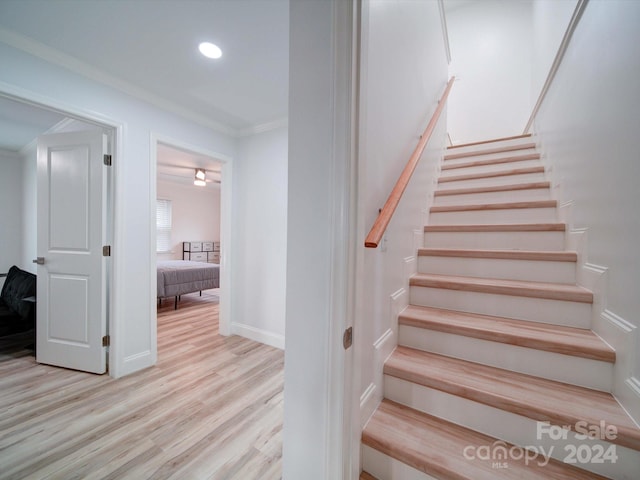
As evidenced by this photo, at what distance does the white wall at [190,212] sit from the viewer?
22.3ft

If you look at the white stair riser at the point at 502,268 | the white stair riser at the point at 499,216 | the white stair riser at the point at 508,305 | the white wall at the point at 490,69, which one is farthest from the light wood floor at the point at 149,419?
the white wall at the point at 490,69

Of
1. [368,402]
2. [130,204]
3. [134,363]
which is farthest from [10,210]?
[368,402]

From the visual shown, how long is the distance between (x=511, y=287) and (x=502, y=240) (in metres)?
0.54

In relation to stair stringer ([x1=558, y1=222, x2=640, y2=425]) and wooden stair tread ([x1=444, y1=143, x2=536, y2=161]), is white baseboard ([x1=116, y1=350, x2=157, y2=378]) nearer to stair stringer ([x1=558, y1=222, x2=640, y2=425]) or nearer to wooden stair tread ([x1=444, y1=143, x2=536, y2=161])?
stair stringer ([x1=558, y1=222, x2=640, y2=425])

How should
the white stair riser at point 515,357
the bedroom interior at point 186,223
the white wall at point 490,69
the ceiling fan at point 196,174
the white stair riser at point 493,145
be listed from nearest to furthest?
the white stair riser at point 515,357 < the white stair riser at point 493,145 < the white wall at point 490,69 < the bedroom interior at point 186,223 < the ceiling fan at point 196,174

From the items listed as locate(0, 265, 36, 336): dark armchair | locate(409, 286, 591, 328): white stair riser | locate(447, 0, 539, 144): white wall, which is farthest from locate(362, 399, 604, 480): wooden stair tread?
locate(447, 0, 539, 144): white wall

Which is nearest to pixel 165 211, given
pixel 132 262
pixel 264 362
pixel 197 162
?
pixel 197 162

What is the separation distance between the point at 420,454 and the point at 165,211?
288 inches

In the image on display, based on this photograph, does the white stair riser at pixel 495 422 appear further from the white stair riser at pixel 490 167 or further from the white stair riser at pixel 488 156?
the white stair riser at pixel 488 156

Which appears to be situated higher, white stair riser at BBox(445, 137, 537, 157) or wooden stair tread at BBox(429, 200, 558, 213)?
white stair riser at BBox(445, 137, 537, 157)

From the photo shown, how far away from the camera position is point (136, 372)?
229 centimetres

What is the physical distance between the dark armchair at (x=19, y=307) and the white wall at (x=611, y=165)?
15.0 ft

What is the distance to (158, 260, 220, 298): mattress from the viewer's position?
4.09 meters

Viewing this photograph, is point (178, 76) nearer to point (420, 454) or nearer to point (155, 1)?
point (155, 1)
